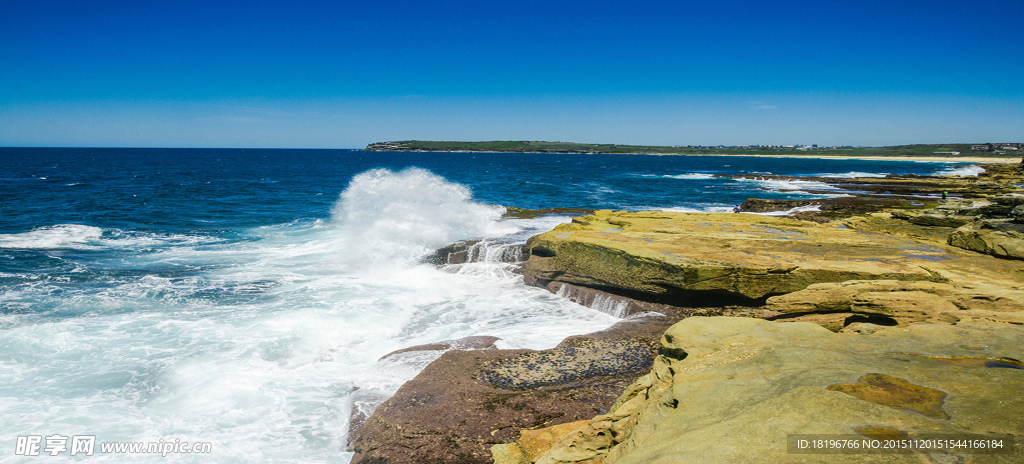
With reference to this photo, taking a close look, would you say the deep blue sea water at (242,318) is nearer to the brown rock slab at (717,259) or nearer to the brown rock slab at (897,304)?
the brown rock slab at (717,259)

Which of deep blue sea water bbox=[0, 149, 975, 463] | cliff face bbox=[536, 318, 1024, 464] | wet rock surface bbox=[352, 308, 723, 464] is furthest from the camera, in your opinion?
deep blue sea water bbox=[0, 149, 975, 463]

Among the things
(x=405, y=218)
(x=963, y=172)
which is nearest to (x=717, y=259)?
(x=405, y=218)

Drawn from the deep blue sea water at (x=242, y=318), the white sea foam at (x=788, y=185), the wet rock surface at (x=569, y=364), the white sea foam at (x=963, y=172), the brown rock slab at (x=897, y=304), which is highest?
the white sea foam at (x=963, y=172)

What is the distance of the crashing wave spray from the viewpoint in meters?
16.5

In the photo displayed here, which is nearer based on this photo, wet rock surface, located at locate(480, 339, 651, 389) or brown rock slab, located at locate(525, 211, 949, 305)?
wet rock surface, located at locate(480, 339, 651, 389)

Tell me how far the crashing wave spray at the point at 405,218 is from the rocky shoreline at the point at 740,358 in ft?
19.3

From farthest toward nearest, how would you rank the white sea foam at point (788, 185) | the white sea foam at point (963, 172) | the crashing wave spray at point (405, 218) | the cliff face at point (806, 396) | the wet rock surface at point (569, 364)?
the white sea foam at point (963, 172), the white sea foam at point (788, 185), the crashing wave spray at point (405, 218), the wet rock surface at point (569, 364), the cliff face at point (806, 396)

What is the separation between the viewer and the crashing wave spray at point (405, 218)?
54.3ft

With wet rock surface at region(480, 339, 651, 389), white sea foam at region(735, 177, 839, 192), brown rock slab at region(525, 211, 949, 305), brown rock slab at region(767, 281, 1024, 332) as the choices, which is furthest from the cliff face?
white sea foam at region(735, 177, 839, 192)

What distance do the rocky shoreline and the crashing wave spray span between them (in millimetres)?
5888

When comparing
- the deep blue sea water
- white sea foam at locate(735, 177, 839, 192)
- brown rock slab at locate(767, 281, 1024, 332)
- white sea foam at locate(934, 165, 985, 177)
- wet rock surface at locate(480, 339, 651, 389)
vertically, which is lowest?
the deep blue sea water

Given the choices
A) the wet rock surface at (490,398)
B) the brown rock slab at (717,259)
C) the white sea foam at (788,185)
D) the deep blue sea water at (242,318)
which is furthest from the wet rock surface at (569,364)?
the white sea foam at (788,185)

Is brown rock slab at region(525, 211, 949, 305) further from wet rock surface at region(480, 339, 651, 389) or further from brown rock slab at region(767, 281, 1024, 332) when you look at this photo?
wet rock surface at region(480, 339, 651, 389)

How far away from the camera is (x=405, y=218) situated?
19.5m
